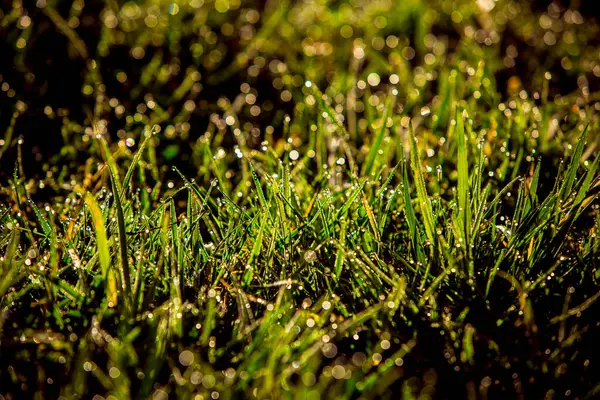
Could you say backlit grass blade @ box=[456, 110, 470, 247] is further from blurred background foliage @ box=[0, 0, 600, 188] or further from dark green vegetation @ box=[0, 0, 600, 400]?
blurred background foliage @ box=[0, 0, 600, 188]

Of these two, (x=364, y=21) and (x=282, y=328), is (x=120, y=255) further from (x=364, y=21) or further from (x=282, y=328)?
(x=364, y=21)

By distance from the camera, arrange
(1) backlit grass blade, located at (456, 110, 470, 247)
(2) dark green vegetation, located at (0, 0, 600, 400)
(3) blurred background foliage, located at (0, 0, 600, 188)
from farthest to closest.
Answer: (3) blurred background foliage, located at (0, 0, 600, 188)
(1) backlit grass blade, located at (456, 110, 470, 247)
(2) dark green vegetation, located at (0, 0, 600, 400)

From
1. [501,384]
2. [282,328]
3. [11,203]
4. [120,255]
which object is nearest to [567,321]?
[501,384]

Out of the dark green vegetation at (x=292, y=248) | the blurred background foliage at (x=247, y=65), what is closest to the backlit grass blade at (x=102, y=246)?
the dark green vegetation at (x=292, y=248)

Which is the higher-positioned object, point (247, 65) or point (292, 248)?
point (247, 65)

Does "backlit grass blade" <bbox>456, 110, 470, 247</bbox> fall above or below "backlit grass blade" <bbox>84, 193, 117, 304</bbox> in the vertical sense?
above

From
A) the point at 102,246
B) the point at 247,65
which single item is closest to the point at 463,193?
the point at 102,246

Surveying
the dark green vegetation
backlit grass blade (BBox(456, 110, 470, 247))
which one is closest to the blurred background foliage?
the dark green vegetation

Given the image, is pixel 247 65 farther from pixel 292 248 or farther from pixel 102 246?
pixel 102 246

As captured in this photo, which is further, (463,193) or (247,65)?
(247,65)
